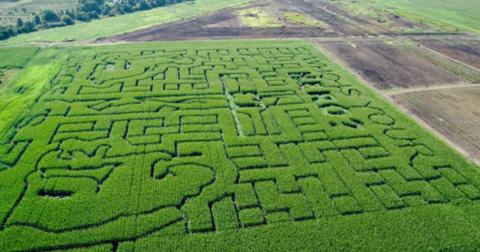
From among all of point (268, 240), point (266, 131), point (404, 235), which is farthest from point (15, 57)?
point (404, 235)

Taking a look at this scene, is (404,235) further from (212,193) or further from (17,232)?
(17,232)

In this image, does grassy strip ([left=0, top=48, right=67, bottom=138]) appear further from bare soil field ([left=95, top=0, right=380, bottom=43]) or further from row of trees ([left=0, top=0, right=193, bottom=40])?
row of trees ([left=0, top=0, right=193, bottom=40])

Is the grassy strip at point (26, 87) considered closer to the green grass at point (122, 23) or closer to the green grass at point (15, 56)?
the green grass at point (15, 56)

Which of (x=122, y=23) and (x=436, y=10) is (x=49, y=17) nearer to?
(x=122, y=23)

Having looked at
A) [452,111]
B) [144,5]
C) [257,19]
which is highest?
[144,5]

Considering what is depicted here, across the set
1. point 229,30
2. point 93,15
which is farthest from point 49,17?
point 229,30
